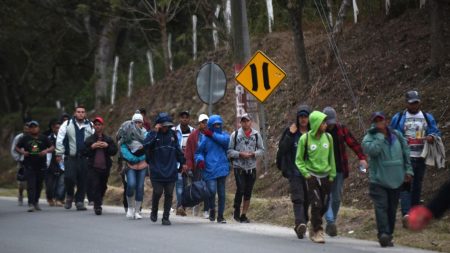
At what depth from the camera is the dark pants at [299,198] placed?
13266 mm

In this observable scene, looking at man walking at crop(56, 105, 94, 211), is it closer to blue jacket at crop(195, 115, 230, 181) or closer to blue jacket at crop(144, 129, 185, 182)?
blue jacket at crop(144, 129, 185, 182)

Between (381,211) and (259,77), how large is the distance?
19.7 feet

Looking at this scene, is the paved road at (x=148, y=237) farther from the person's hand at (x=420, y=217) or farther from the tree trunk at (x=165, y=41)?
the tree trunk at (x=165, y=41)

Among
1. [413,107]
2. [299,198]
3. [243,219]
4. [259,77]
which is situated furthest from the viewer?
[259,77]

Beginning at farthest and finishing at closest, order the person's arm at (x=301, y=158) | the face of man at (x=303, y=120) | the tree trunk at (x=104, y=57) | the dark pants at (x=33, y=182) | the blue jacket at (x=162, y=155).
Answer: the tree trunk at (x=104, y=57)
the dark pants at (x=33, y=182)
the blue jacket at (x=162, y=155)
the face of man at (x=303, y=120)
the person's arm at (x=301, y=158)

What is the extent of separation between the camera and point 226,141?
1633 centimetres

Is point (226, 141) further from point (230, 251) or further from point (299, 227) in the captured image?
point (230, 251)

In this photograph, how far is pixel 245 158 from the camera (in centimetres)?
1616

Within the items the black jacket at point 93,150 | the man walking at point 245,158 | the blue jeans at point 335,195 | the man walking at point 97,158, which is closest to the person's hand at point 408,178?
the blue jeans at point 335,195

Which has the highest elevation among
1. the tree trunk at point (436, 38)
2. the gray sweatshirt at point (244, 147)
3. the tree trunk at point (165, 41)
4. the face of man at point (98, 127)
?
the tree trunk at point (165, 41)

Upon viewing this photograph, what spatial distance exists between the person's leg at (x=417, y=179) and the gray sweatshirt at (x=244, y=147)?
2963mm

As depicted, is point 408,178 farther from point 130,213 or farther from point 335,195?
point 130,213

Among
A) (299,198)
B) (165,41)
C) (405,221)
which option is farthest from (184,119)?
(165,41)

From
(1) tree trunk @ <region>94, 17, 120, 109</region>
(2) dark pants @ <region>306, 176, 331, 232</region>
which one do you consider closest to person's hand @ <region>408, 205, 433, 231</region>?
(2) dark pants @ <region>306, 176, 331, 232</region>
